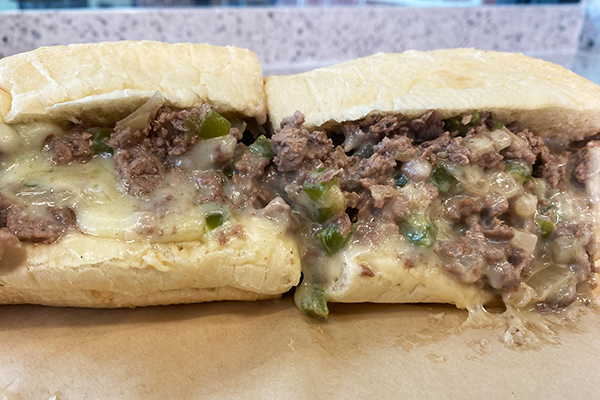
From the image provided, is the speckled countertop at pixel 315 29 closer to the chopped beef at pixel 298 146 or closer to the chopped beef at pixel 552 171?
the chopped beef at pixel 298 146

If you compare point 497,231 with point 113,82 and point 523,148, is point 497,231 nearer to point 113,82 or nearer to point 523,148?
point 523,148

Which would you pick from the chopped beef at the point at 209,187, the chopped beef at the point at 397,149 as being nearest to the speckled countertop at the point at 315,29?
the chopped beef at the point at 209,187

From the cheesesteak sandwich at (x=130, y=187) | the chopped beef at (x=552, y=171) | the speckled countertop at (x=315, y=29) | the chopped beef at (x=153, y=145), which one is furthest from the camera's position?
the speckled countertop at (x=315, y=29)

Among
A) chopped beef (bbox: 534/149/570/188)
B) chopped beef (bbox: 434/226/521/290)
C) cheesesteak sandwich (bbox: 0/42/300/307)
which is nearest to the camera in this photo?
cheesesteak sandwich (bbox: 0/42/300/307)

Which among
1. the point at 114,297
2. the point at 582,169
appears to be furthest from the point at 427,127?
the point at 114,297

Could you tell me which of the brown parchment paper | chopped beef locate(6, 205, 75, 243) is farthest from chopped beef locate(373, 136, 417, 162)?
chopped beef locate(6, 205, 75, 243)

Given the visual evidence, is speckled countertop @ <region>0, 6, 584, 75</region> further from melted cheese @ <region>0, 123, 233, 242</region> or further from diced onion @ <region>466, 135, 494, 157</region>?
diced onion @ <region>466, 135, 494, 157</region>
